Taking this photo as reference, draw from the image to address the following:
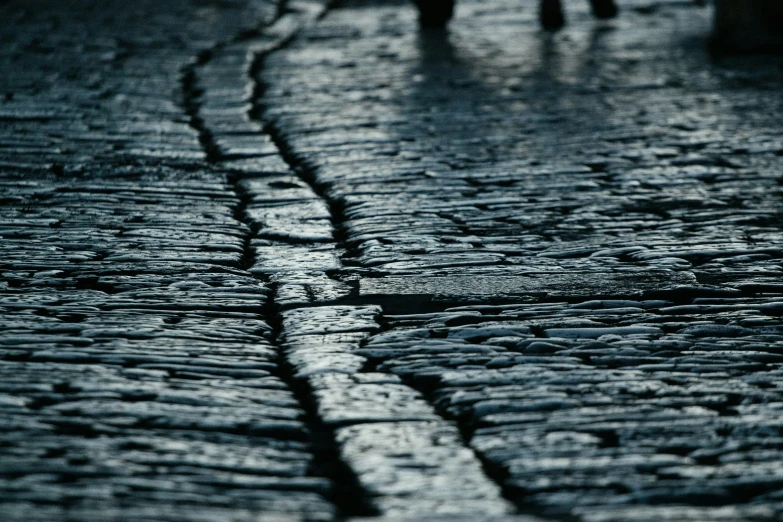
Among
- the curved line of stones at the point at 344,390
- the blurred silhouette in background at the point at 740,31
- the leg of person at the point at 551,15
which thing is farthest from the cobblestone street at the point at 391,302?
the leg of person at the point at 551,15

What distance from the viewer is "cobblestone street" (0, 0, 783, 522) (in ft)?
8.16

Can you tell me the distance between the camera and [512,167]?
19.5 ft

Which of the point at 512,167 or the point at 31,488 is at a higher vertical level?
the point at 31,488

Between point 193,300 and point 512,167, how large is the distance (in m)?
2.50

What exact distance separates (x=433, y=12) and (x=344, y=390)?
1013cm

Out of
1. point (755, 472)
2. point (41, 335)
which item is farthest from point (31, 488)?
point (755, 472)

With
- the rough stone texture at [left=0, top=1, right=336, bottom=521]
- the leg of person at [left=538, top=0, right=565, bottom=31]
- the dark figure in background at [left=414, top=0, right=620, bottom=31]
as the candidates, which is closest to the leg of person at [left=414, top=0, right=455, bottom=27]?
the dark figure in background at [left=414, top=0, right=620, bottom=31]

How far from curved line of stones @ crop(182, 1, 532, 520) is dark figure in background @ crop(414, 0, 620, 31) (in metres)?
6.99

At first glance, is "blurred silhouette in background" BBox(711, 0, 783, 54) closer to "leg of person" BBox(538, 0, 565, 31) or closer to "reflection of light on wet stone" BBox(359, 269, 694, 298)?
"leg of person" BBox(538, 0, 565, 31)

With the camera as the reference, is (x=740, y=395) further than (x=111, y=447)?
Yes

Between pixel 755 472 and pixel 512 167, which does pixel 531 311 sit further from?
pixel 512 167

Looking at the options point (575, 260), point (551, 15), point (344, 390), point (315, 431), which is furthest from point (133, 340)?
point (551, 15)

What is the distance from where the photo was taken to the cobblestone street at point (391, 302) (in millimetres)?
2486

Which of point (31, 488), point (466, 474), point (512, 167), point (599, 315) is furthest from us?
point (512, 167)
